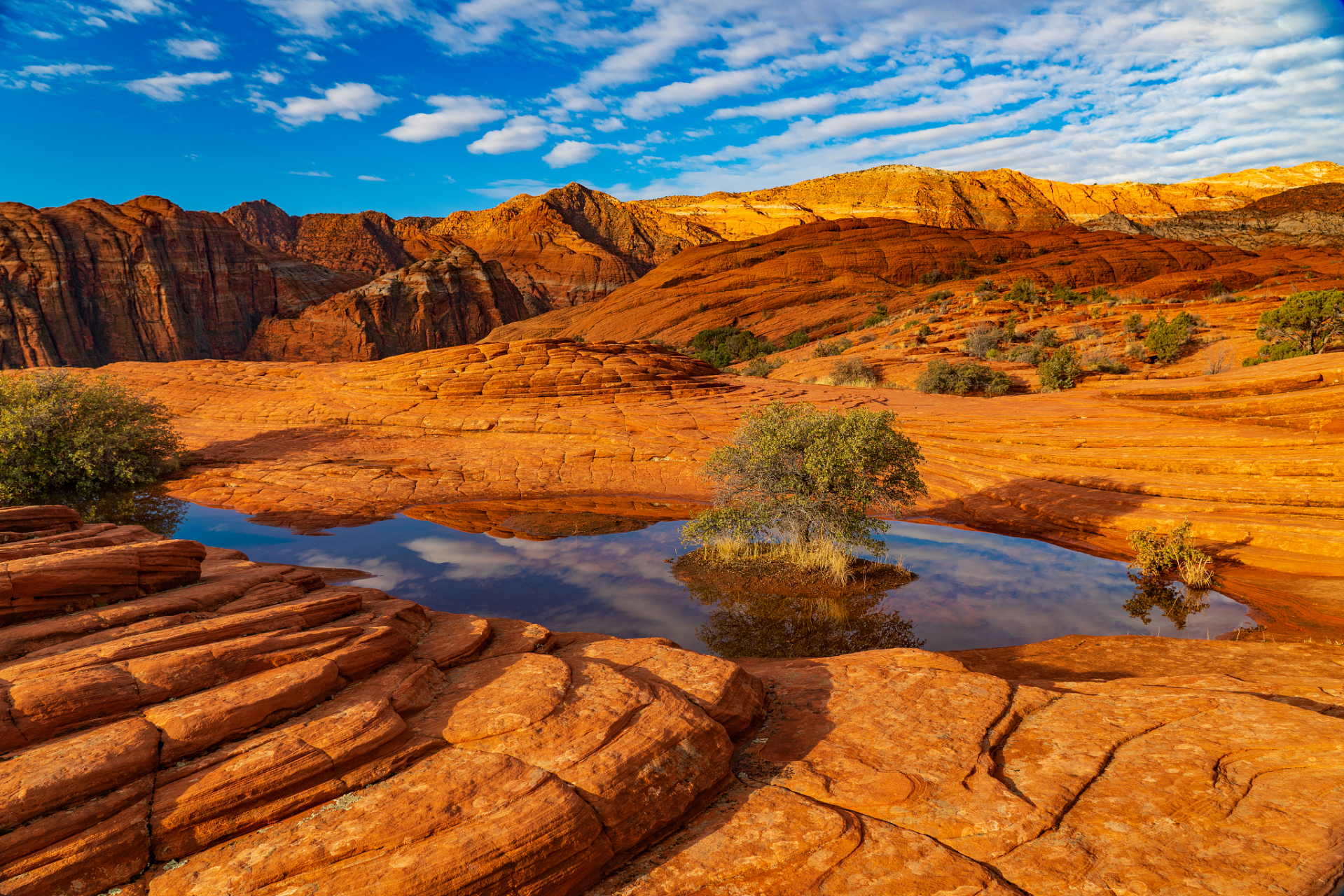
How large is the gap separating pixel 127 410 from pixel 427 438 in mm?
8856

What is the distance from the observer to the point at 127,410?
19703 mm

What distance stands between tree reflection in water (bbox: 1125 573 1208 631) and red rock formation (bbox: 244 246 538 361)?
74.8m

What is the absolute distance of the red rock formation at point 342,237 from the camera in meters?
115

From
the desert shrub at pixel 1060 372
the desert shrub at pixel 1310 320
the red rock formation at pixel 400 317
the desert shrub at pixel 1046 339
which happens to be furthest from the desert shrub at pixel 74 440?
the red rock formation at pixel 400 317

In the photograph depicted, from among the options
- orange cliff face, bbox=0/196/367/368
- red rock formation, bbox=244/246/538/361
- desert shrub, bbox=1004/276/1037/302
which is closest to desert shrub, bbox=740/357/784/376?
desert shrub, bbox=1004/276/1037/302

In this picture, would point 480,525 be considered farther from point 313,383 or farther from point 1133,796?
point 313,383

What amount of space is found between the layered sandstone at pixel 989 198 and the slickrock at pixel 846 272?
1726 inches

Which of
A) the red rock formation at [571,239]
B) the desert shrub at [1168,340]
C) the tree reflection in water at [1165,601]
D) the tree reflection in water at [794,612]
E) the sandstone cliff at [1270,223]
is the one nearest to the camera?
the tree reflection in water at [794,612]

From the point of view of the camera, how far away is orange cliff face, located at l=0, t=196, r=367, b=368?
62625 millimetres

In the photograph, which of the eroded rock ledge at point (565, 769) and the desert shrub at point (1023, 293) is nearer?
the eroded rock ledge at point (565, 769)

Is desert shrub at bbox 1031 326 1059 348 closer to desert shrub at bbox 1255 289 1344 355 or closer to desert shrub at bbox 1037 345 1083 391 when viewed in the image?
desert shrub at bbox 1037 345 1083 391

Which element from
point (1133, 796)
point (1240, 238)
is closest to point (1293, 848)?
point (1133, 796)

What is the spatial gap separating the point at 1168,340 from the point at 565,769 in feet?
118

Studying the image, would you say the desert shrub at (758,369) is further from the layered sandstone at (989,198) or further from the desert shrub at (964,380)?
the layered sandstone at (989,198)
